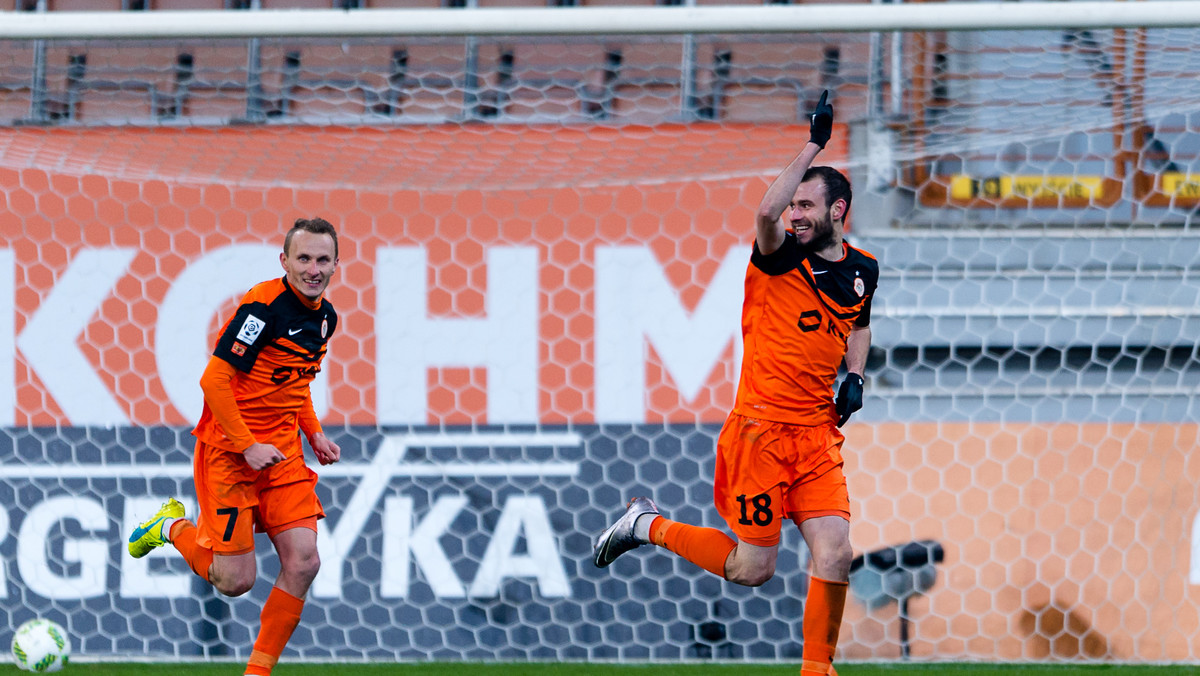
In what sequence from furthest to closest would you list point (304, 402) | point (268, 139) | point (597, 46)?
point (268, 139) < point (597, 46) < point (304, 402)

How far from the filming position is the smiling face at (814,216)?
278 cm

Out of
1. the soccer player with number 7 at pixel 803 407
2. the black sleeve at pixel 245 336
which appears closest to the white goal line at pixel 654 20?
the soccer player with number 7 at pixel 803 407

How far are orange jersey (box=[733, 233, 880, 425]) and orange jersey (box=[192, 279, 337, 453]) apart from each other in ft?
3.81

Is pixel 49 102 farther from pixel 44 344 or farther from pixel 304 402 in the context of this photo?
pixel 304 402

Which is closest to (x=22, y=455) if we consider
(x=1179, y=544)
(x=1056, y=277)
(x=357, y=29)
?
(x=357, y=29)

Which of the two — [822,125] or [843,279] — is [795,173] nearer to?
[822,125]

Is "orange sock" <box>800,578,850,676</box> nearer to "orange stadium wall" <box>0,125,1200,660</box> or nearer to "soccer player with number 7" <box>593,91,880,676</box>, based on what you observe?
"soccer player with number 7" <box>593,91,880,676</box>

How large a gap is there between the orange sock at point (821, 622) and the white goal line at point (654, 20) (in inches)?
60.4

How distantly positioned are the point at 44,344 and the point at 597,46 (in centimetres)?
223

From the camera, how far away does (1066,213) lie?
396cm

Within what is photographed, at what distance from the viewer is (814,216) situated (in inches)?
110

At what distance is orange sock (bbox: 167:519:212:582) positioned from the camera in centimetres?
306

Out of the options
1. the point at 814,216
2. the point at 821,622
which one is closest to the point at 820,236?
the point at 814,216

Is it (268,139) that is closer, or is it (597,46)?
(597,46)
